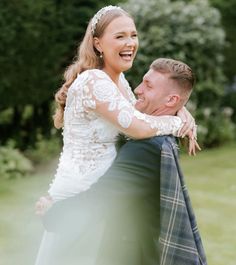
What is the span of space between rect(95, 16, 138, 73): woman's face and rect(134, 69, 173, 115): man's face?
0.45 ft

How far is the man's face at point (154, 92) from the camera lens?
3.11 m

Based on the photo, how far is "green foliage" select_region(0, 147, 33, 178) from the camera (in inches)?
398

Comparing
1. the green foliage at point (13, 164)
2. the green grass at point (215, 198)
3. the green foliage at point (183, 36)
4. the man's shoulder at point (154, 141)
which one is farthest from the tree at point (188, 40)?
the man's shoulder at point (154, 141)

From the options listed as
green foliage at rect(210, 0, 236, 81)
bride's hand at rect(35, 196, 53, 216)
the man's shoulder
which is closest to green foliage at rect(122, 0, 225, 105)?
green foliage at rect(210, 0, 236, 81)

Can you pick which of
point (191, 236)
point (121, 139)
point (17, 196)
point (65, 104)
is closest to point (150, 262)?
point (191, 236)

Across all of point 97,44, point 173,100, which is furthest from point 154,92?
point 97,44

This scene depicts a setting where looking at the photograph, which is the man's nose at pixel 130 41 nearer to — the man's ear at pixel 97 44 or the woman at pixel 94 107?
the woman at pixel 94 107

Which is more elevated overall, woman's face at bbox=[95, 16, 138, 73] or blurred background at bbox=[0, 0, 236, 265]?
woman's face at bbox=[95, 16, 138, 73]

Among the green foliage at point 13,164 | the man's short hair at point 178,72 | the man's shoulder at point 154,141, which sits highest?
the man's short hair at point 178,72

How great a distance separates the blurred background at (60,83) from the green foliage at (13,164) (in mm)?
13

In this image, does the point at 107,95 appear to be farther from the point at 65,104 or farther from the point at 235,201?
the point at 235,201

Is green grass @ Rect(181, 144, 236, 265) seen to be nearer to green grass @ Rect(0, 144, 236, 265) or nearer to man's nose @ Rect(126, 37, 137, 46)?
green grass @ Rect(0, 144, 236, 265)

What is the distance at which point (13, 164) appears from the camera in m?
10.2

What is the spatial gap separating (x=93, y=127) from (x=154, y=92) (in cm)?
28
